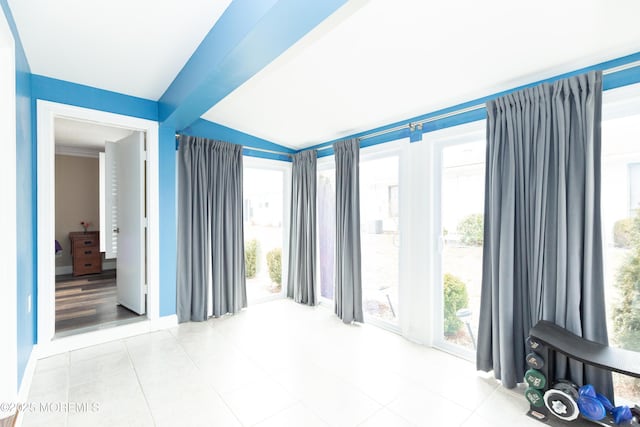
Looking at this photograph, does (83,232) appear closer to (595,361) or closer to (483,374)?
(483,374)

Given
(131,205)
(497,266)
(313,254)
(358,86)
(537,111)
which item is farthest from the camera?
(313,254)

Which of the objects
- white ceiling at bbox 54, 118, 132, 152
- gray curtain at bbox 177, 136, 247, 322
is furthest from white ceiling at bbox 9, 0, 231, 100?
white ceiling at bbox 54, 118, 132, 152

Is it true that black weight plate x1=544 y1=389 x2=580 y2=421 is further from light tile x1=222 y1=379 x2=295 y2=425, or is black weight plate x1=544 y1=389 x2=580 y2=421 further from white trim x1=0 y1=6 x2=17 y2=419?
white trim x1=0 y1=6 x2=17 y2=419

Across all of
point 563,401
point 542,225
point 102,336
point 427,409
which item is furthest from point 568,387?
point 102,336

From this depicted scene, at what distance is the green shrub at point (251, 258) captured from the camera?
416 centimetres

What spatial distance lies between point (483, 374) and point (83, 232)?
6648mm

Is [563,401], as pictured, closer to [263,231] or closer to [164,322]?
[164,322]

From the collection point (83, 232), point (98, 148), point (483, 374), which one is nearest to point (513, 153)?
point (483, 374)

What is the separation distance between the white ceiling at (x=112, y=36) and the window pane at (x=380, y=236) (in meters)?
2.14

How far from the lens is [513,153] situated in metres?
2.14

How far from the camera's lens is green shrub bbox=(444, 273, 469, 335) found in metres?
2.69

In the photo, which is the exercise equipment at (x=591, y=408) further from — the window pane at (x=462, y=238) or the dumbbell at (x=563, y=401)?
the window pane at (x=462, y=238)

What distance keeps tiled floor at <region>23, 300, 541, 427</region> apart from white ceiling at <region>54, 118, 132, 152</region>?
2.64 metres

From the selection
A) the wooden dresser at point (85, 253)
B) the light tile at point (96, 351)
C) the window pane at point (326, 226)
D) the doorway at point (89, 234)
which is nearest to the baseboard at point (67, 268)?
the doorway at point (89, 234)
